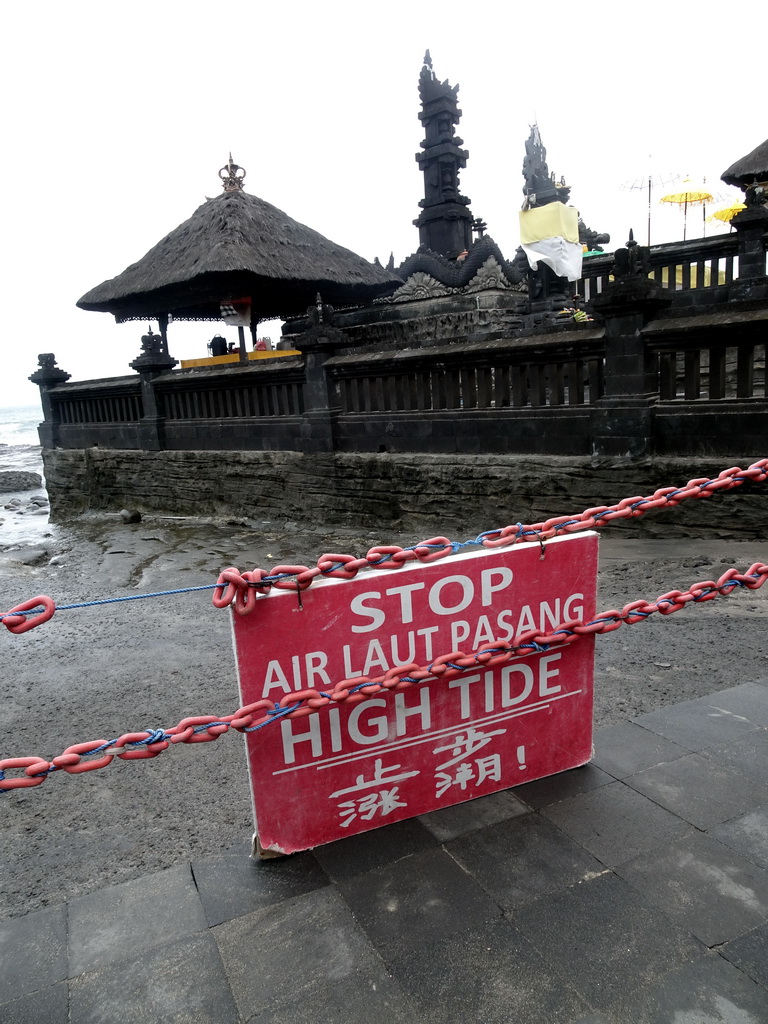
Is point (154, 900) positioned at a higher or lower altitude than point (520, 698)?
lower

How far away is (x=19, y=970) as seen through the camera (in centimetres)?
193

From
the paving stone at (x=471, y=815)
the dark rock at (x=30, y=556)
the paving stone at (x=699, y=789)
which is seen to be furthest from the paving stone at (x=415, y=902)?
the dark rock at (x=30, y=556)

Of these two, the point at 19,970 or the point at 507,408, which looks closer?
the point at 19,970

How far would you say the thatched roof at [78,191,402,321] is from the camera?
14.2 meters

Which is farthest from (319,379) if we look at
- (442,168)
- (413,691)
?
(442,168)

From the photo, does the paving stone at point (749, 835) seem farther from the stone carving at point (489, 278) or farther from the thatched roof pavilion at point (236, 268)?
the stone carving at point (489, 278)

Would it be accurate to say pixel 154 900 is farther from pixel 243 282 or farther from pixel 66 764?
pixel 243 282

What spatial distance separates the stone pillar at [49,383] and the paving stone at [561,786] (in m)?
15.5

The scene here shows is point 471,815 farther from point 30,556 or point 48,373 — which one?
point 48,373

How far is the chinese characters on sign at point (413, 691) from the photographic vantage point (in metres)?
2.23

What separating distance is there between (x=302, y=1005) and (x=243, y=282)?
47.0ft

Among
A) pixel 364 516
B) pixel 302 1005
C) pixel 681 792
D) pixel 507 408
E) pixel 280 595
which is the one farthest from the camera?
pixel 364 516

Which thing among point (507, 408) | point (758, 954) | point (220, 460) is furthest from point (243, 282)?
point (758, 954)

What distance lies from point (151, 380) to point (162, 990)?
39.8 feet
